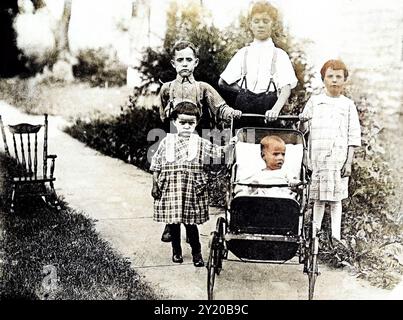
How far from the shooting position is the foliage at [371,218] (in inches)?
110

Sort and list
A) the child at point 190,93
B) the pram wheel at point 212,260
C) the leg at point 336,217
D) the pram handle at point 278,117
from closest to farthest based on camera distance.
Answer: the pram wheel at point 212,260 → the pram handle at point 278,117 → the child at point 190,93 → the leg at point 336,217

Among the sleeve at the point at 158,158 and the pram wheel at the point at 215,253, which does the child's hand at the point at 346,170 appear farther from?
the sleeve at the point at 158,158

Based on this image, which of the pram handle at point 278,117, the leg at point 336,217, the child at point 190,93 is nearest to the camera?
the pram handle at point 278,117

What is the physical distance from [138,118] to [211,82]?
37cm

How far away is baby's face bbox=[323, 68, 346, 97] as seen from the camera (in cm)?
275

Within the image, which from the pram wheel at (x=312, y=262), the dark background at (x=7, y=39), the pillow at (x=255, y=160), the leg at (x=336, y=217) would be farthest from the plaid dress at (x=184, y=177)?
the dark background at (x=7, y=39)

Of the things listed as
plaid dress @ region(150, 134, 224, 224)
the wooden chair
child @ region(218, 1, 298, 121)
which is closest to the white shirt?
child @ region(218, 1, 298, 121)

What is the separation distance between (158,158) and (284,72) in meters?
0.67

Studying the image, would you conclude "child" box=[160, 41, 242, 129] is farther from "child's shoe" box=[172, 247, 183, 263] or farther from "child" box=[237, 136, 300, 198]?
"child's shoe" box=[172, 247, 183, 263]

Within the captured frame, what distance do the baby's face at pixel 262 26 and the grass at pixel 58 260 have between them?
1120 mm

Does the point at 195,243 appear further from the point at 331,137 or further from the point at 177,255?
the point at 331,137

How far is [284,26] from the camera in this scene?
2713 mm
